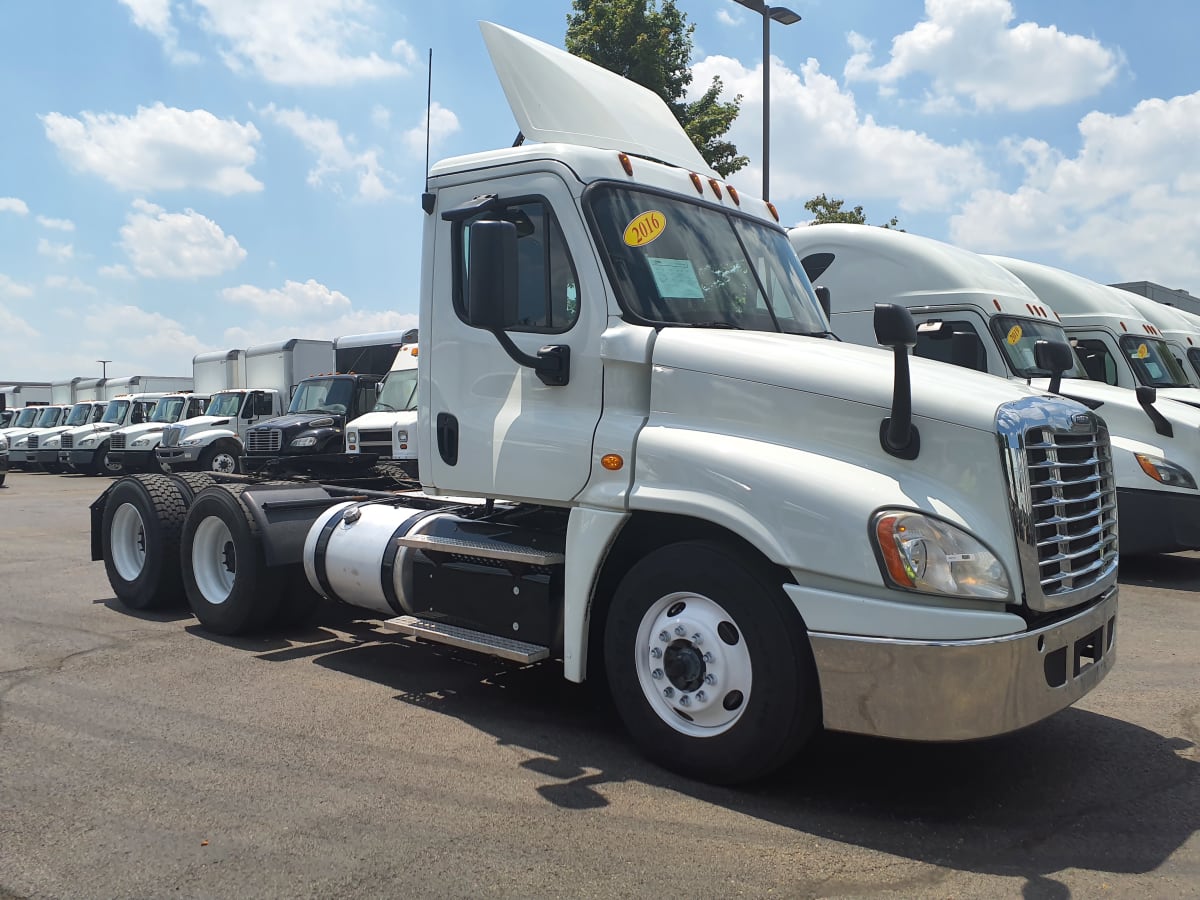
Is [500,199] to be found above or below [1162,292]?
below

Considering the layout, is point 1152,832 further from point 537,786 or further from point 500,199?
point 500,199

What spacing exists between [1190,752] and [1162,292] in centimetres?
2537

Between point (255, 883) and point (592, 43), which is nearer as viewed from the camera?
point (255, 883)

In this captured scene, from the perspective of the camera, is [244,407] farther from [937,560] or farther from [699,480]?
[937,560]

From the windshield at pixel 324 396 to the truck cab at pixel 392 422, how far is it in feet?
6.46

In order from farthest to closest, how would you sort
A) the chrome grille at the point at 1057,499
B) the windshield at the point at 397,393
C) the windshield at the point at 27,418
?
the windshield at the point at 27,418 → the windshield at the point at 397,393 → the chrome grille at the point at 1057,499

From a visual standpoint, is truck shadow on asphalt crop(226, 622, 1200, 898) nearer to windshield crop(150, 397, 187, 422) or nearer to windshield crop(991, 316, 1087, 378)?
windshield crop(991, 316, 1087, 378)

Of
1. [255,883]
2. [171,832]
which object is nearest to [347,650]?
[171,832]

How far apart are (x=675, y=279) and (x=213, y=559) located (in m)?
4.43

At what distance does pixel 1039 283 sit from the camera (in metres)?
13.9

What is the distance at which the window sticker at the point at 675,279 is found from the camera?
4.78 m

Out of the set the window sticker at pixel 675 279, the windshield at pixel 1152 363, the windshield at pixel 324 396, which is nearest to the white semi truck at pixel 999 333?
the windshield at pixel 1152 363

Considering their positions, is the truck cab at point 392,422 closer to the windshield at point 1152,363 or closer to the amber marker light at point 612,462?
the amber marker light at point 612,462

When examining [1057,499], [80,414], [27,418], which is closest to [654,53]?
[1057,499]
